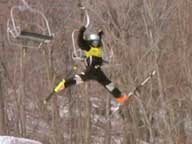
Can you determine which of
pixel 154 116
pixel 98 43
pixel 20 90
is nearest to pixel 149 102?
pixel 154 116

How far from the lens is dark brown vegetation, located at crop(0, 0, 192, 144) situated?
8.63 metres

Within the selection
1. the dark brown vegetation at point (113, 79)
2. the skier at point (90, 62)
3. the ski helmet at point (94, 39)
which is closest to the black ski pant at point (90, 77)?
the skier at point (90, 62)

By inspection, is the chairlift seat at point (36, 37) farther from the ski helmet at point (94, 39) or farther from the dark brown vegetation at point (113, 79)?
the dark brown vegetation at point (113, 79)

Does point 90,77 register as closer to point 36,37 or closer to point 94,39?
point 94,39

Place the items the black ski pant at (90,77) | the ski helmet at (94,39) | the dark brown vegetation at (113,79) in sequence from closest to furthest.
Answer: the ski helmet at (94,39)
the black ski pant at (90,77)
the dark brown vegetation at (113,79)

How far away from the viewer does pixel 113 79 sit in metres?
8.84

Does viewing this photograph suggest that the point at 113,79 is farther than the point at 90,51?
Yes

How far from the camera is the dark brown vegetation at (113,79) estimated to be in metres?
8.63

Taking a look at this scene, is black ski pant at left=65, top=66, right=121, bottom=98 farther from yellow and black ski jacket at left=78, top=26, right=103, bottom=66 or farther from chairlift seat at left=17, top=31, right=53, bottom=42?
chairlift seat at left=17, top=31, right=53, bottom=42

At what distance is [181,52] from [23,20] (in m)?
2.42

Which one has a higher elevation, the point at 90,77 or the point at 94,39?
the point at 94,39

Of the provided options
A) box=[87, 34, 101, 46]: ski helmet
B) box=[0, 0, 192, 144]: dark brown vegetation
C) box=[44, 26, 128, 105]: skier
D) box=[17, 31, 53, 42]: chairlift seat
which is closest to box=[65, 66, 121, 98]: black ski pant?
box=[44, 26, 128, 105]: skier

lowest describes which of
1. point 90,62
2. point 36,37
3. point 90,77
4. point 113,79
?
point 113,79

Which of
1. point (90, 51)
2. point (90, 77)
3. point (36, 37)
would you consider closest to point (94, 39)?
point (90, 51)
